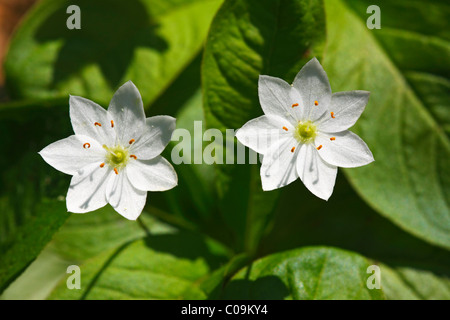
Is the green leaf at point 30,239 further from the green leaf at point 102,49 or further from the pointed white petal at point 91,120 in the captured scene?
the green leaf at point 102,49

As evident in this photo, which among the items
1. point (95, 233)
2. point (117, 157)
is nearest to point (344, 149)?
point (117, 157)

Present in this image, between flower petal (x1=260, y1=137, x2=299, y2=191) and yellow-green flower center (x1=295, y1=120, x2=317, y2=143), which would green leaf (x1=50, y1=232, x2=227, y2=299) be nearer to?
flower petal (x1=260, y1=137, x2=299, y2=191)

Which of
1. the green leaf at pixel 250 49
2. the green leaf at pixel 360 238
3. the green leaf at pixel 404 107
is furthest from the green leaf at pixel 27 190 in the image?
the green leaf at pixel 404 107

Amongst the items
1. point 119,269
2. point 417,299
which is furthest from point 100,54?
point 417,299

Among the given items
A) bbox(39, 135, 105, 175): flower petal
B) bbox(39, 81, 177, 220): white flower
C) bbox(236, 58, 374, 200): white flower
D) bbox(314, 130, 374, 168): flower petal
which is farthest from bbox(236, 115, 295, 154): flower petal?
bbox(39, 135, 105, 175): flower petal

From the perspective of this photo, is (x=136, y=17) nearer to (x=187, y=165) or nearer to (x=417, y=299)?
(x=187, y=165)

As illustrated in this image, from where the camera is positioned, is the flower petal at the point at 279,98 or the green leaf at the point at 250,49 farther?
the green leaf at the point at 250,49
